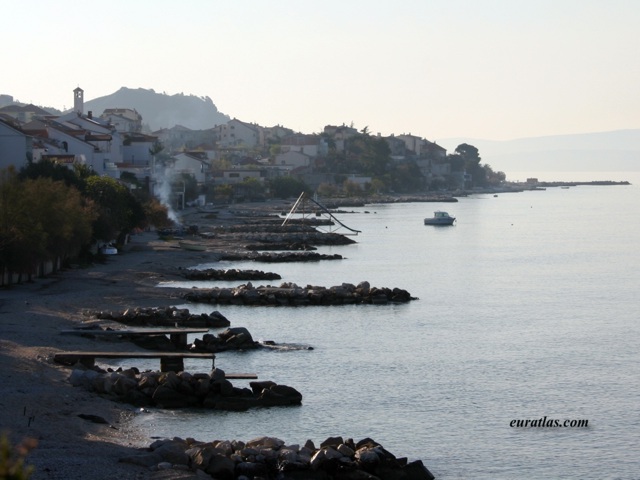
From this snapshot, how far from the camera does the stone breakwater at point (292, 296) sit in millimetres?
43344

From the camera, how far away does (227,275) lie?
2047 inches

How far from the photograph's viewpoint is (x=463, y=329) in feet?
126

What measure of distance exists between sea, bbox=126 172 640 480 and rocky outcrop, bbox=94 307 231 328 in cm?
174

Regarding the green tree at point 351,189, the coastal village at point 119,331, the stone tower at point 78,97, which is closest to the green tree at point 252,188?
the green tree at point 351,189

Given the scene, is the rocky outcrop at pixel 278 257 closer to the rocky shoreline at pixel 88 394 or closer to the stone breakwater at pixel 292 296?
the stone breakwater at pixel 292 296

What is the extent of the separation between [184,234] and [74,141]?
1045 cm

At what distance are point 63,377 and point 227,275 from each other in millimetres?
27552

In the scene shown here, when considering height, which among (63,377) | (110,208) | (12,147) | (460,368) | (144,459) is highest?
(12,147)

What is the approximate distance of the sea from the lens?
21688 millimetres

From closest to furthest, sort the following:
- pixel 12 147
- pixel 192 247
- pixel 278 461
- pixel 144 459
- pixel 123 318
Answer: pixel 144 459 → pixel 278 461 → pixel 123 318 → pixel 12 147 → pixel 192 247

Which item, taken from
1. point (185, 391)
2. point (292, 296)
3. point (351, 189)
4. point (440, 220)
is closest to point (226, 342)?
point (185, 391)

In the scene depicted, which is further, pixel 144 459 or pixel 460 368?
pixel 460 368

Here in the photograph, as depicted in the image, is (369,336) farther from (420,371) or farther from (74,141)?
(74,141)

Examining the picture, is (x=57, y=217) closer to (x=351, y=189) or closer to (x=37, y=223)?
(x=37, y=223)
